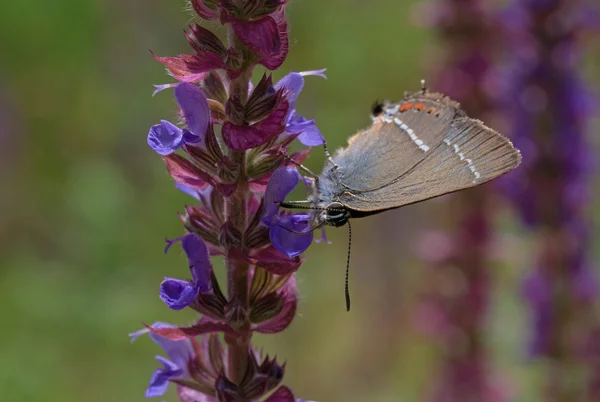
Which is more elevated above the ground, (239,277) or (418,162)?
(418,162)

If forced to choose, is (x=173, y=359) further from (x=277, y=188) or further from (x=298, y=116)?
(x=298, y=116)

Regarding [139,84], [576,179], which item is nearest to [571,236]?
[576,179]

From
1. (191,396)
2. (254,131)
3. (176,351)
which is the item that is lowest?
(191,396)

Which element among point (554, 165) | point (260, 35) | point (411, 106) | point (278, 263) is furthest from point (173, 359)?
point (554, 165)

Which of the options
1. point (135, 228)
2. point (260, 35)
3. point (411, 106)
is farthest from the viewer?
point (135, 228)

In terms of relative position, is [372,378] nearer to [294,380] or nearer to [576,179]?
[294,380]

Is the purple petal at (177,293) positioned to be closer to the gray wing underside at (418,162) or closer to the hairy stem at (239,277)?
the hairy stem at (239,277)
